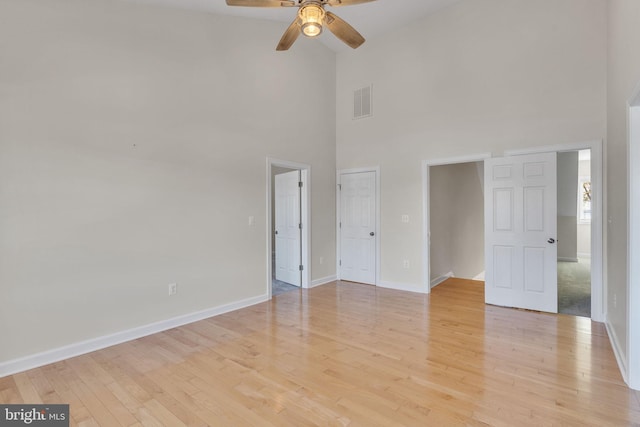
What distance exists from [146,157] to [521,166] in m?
4.61

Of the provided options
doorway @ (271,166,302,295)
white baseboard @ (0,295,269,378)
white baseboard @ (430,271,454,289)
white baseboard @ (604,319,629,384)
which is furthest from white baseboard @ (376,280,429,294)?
white baseboard @ (0,295,269,378)

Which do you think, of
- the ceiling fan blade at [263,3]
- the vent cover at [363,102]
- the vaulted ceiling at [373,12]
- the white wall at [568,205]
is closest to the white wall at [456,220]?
the vent cover at [363,102]

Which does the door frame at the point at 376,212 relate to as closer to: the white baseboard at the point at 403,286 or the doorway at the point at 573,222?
the white baseboard at the point at 403,286

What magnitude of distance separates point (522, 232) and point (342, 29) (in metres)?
3.43

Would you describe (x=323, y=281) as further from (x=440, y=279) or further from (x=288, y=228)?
(x=440, y=279)

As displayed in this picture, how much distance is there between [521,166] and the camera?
163 inches

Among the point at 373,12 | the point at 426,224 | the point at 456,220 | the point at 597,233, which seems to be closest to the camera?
the point at 597,233

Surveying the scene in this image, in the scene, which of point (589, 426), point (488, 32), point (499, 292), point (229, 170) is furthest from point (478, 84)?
point (589, 426)

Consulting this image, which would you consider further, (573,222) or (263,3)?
(573,222)

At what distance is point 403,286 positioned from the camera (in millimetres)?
5184

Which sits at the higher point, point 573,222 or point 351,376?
point 573,222

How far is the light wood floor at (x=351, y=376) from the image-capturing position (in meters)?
2.04

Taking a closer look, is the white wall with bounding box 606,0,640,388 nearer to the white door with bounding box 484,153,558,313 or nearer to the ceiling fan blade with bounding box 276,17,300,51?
the white door with bounding box 484,153,558,313

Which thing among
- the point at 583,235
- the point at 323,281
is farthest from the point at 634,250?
the point at 583,235
